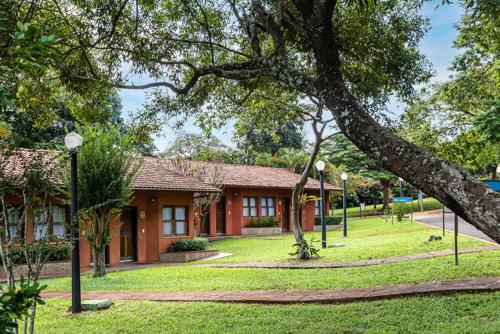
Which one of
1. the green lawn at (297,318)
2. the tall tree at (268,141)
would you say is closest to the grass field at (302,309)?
the green lawn at (297,318)

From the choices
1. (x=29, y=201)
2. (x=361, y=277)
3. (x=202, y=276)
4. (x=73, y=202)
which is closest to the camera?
(x=29, y=201)

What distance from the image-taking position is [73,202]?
9.32m

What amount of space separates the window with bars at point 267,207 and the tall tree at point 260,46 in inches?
843

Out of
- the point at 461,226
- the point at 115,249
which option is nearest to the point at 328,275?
the point at 115,249

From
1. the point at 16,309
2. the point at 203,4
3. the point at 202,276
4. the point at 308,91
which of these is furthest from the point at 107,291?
the point at 16,309

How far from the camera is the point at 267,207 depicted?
3322cm

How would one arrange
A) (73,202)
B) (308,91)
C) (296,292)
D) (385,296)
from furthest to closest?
(296,292), (73,202), (385,296), (308,91)

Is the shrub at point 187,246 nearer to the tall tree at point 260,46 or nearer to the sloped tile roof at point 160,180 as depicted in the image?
the sloped tile roof at point 160,180

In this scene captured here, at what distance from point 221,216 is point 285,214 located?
5438 millimetres

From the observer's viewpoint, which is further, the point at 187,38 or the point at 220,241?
the point at 220,241

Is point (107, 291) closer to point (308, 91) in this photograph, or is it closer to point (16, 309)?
point (308, 91)

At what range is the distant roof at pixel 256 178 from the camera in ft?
99.7

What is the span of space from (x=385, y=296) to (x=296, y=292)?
74.9 inches

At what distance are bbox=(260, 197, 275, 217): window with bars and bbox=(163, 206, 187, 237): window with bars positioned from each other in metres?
10.1
